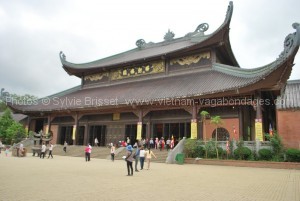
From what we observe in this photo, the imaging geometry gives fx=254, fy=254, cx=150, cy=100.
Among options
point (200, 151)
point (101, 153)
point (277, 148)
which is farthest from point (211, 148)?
point (101, 153)

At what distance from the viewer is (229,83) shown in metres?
17.7

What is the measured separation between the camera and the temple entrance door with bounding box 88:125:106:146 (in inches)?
966

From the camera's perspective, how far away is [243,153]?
14.5 metres

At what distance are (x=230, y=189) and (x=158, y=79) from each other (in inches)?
712

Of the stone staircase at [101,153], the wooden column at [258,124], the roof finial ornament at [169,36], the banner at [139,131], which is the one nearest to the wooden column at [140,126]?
the banner at [139,131]

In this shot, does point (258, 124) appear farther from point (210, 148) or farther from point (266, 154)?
point (210, 148)

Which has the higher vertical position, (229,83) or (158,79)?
(158,79)

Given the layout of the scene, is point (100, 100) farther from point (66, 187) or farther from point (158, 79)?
point (66, 187)

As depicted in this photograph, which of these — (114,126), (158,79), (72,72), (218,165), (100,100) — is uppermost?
(72,72)

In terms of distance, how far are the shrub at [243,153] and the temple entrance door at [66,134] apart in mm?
18117

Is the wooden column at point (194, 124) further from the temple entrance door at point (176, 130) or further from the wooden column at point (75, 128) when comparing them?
the wooden column at point (75, 128)

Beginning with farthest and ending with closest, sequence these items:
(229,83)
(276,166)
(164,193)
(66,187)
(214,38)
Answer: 1. (214,38)
2. (229,83)
3. (276,166)
4. (66,187)
5. (164,193)

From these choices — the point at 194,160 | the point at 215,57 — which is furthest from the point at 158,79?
the point at 194,160

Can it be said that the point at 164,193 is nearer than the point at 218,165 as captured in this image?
Yes
